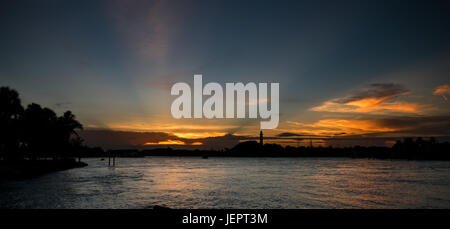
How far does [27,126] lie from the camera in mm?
60125

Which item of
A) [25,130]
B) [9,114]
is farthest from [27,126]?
[9,114]

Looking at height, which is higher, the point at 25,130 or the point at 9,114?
the point at 9,114

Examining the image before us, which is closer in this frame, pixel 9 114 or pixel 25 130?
pixel 9 114

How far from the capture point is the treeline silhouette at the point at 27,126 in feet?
176

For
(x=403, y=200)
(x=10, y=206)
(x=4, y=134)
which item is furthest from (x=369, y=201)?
(x=4, y=134)

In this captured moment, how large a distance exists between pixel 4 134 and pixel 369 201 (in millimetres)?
65497

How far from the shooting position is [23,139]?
62.2 m

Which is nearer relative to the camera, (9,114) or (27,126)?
(9,114)

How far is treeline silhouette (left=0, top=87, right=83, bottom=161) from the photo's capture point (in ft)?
176

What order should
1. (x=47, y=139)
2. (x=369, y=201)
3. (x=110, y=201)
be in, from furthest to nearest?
(x=47, y=139) → (x=369, y=201) → (x=110, y=201)

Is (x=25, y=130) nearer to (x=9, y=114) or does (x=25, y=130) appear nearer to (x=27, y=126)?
(x=27, y=126)
